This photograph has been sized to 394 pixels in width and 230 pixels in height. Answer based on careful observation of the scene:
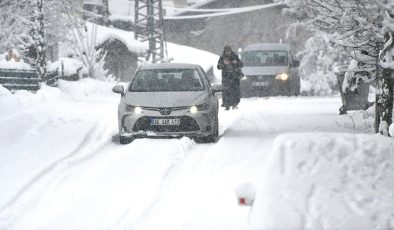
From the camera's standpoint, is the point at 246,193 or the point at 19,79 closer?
the point at 246,193

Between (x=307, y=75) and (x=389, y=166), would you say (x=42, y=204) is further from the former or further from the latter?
(x=307, y=75)

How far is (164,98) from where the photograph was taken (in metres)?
11.4

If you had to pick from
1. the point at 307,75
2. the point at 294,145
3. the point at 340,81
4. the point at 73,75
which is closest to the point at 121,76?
the point at 307,75

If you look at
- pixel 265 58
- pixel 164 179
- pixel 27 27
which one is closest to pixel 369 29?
pixel 164 179

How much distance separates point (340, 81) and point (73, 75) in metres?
11.7

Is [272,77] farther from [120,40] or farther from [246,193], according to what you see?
[246,193]

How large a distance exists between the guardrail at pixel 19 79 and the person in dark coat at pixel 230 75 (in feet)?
21.0

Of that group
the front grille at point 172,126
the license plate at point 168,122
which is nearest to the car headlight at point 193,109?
the front grille at point 172,126

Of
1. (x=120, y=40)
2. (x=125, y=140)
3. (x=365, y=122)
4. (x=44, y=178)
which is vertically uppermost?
(x=120, y=40)

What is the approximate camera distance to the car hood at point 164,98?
11.2 metres

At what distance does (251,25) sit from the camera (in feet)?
154

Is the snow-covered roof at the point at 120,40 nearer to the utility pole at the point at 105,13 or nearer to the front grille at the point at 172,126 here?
the utility pole at the point at 105,13

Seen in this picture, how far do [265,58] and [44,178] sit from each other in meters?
14.7

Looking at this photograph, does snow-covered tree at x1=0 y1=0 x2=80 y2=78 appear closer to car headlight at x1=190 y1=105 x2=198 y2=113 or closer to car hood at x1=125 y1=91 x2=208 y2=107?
car hood at x1=125 y1=91 x2=208 y2=107
